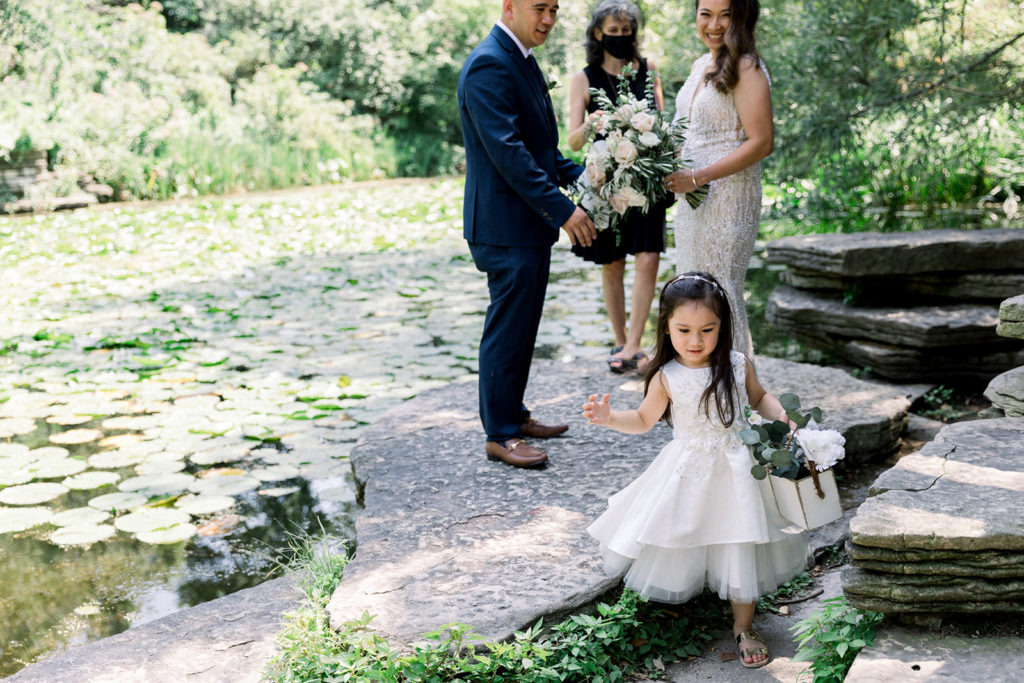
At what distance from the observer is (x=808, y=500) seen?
2484 millimetres

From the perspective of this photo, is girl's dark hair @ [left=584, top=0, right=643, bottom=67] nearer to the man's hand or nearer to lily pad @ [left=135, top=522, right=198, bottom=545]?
the man's hand

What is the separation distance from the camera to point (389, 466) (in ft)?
12.0

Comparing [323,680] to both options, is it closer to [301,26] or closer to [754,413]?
[754,413]

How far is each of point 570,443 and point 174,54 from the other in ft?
47.9

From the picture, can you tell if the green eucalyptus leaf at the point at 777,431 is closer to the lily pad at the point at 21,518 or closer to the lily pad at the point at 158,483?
the lily pad at the point at 158,483

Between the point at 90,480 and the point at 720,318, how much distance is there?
281cm

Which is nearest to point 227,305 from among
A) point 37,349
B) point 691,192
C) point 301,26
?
point 37,349

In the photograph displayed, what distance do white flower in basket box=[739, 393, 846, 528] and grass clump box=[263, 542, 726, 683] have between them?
0.49 m

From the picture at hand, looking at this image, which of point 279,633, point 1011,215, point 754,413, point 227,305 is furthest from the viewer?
point 1011,215

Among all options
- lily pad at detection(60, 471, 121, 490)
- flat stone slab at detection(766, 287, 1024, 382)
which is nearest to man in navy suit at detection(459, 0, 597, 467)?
lily pad at detection(60, 471, 121, 490)

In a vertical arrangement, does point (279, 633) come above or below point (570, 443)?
below

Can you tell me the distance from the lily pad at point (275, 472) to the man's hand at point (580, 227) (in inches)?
67.1

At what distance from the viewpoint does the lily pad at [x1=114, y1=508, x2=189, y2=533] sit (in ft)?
11.9

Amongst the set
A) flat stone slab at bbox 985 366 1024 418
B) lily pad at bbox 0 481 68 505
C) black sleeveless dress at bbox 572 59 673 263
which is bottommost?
lily pad at bbox 0 481 68 505
